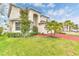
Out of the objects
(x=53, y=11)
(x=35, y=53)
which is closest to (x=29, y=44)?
(x=35, y=53)

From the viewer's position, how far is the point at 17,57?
207 centimetres

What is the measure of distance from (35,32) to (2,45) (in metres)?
0.37

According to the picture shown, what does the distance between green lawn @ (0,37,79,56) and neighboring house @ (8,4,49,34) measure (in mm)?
115

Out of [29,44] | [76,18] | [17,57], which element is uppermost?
[76,18]

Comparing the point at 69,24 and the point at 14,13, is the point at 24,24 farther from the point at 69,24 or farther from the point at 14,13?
the point at 69,24

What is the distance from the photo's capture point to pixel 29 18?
2131 millimetres

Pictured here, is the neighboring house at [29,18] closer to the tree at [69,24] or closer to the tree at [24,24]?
the tree at [24,24]

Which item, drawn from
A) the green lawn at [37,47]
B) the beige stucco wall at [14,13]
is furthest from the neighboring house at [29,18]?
the green lawn at [37,47]

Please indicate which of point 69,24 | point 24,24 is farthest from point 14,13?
point 69,24

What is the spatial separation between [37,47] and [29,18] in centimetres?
32

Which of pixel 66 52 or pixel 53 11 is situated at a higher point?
pixel 53 11

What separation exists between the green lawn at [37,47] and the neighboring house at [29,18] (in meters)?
0.11

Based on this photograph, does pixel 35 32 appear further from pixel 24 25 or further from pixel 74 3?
pixel 74 3

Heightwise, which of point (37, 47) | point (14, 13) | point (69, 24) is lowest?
point (37, 47)
